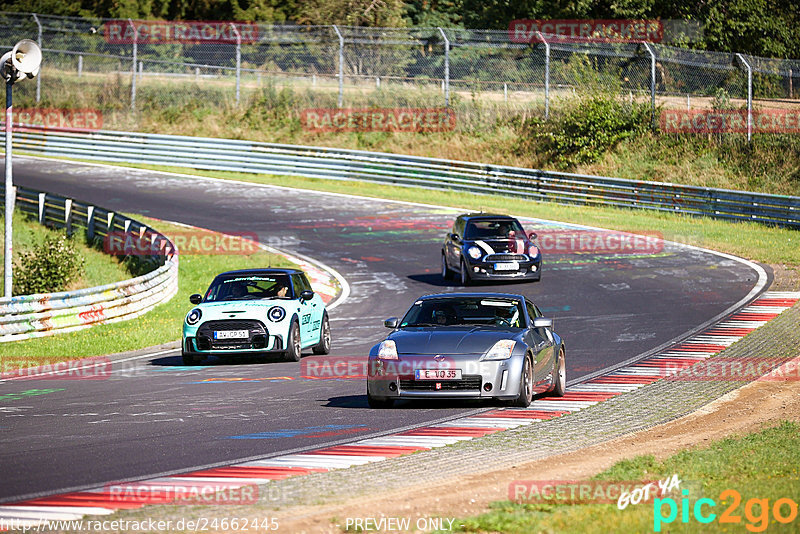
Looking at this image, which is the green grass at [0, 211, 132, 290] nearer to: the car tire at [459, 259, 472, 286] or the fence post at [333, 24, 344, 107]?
the car tire at [459, 259, 472, 286]

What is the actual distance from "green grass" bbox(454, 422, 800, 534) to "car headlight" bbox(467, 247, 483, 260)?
14999mm

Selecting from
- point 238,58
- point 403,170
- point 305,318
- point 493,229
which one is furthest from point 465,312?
point 238,58

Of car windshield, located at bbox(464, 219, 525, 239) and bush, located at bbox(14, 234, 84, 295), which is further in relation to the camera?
car windshield, located at bbox(464, 219, 525, 239)

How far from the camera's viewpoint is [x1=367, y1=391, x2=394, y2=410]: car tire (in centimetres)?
1190

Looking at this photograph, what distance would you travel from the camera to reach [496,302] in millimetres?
12953

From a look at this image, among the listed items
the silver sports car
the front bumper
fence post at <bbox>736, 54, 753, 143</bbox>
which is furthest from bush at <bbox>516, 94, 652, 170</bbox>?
the front bumper

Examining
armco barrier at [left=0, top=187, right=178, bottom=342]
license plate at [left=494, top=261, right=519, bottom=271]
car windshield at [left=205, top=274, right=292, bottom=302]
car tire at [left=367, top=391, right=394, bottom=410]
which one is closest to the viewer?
car tire at [left=367, top=391, right=394, bottom=410]

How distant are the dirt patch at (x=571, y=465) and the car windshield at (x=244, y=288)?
7443 millimetres

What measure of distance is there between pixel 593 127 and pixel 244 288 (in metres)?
27.3

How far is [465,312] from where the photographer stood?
12820mm

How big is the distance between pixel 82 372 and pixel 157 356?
6.89 feet

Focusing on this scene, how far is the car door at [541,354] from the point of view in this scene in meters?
12.2

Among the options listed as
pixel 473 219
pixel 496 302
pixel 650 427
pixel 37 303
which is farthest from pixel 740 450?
pixel 473 219

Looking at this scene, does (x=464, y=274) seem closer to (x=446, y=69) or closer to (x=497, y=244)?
(x=497, y=244)
